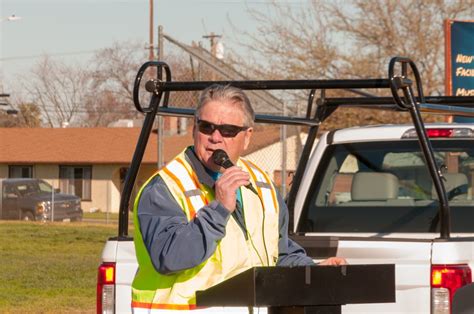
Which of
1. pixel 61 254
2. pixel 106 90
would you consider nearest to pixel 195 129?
pixel 61 254

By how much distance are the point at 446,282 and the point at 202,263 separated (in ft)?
5.58

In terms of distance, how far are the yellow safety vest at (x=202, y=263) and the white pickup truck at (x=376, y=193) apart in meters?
1.35

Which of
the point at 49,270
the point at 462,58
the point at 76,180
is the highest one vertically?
the point at 462,58

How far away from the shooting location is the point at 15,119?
72.6 metres

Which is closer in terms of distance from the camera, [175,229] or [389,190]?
[175,229]

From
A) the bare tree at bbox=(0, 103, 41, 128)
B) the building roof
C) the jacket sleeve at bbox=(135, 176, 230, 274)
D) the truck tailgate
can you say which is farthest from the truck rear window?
the bare tree at bbox=(0, 103, 41, 128)

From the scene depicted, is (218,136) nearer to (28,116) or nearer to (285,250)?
(285,250)

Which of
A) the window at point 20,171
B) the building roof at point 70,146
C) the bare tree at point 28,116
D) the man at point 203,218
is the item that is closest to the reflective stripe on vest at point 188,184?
the man at point 203,218

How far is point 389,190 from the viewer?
783 centimetres

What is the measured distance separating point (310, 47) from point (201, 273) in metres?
18.6

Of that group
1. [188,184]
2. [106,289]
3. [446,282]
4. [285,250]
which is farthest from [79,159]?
[188,184]

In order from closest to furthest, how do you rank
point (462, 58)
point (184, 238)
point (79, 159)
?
1. point (184, 238)
2. point (462, 58)
3. point (79, 159)

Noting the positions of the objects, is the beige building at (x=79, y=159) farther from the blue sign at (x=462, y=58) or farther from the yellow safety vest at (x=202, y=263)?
the yellow safety vest at (x=202, y=263)

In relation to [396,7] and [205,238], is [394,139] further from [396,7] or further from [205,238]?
[396,7]
